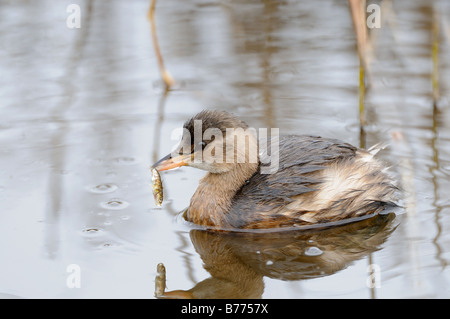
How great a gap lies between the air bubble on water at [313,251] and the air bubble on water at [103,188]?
169cm

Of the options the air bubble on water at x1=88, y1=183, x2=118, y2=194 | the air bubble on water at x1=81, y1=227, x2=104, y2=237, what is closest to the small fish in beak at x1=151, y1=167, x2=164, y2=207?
the air bubble on water at x1=81, y1=227, x2=104, y2=237

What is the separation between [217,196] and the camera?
5480mm

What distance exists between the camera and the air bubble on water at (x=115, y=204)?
5.63 metres

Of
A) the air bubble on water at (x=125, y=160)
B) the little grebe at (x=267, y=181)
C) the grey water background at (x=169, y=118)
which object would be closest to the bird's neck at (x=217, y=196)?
the little grebe at (x=267, y=181)

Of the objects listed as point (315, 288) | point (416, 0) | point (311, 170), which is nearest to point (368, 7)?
point (416, 0)

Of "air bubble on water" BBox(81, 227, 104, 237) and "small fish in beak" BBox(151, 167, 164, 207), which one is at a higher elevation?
"small fish in beak" BBox(151, 167, 164, 207)

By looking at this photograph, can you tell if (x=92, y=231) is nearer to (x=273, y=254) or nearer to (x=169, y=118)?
(x=273, y=254)

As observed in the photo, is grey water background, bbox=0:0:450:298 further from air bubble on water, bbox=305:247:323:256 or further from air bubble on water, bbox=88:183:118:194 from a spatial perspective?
air bubble on water, bbox=305:247:323:256

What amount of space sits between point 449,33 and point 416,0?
472 cm

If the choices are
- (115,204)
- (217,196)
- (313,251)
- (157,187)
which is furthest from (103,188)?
(313,251)

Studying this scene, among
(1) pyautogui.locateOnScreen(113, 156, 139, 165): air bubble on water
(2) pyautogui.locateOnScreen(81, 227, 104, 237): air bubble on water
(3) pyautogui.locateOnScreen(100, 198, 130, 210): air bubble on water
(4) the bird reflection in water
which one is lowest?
(4) the bird reflection in water

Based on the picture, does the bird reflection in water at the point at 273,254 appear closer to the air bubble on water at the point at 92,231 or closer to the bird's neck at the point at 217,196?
the bird's neck at the point at 217,196

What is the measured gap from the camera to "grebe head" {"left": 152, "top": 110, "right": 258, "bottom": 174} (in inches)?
213

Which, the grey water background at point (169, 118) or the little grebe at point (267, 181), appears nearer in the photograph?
the grey water background at point (169, 118)
